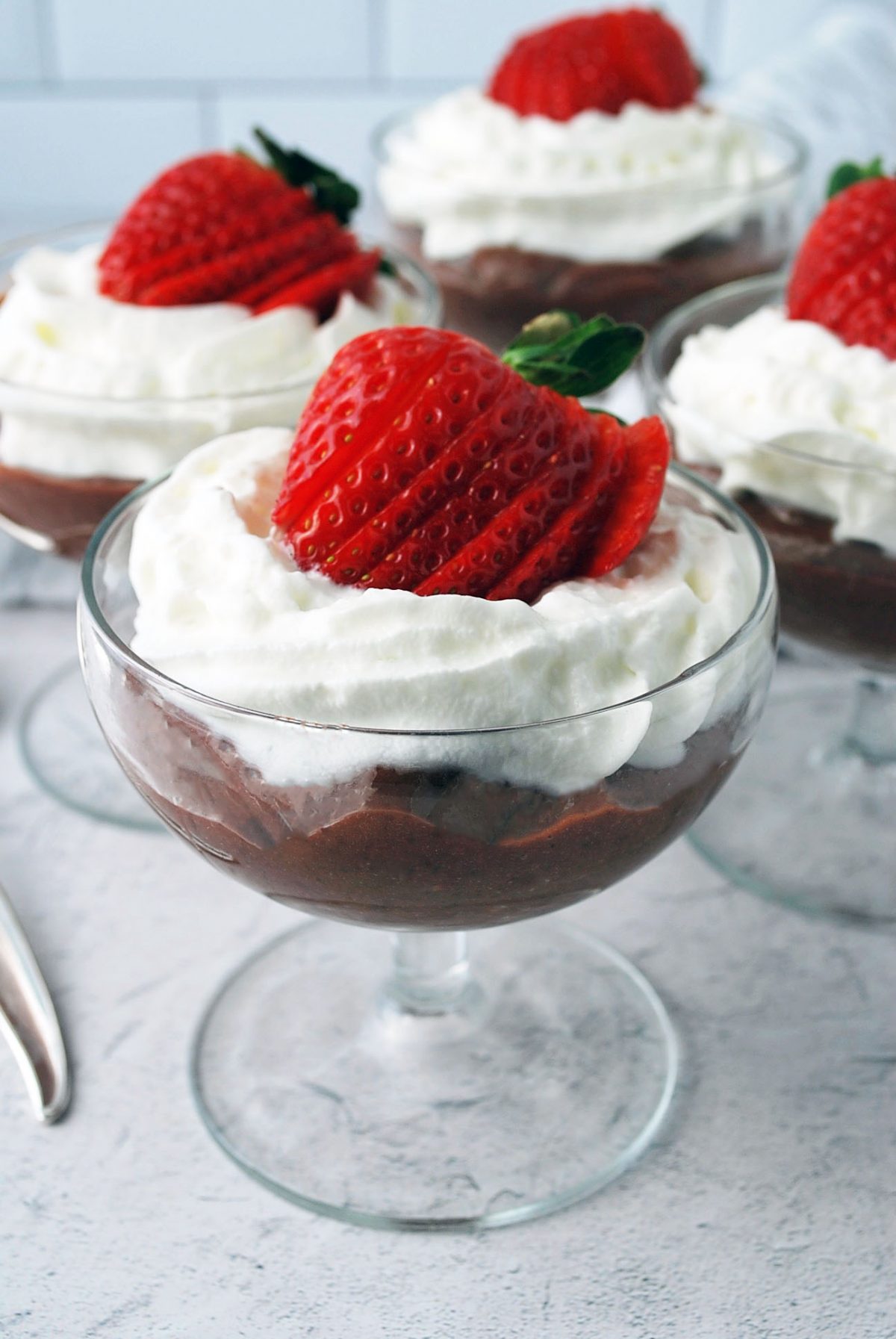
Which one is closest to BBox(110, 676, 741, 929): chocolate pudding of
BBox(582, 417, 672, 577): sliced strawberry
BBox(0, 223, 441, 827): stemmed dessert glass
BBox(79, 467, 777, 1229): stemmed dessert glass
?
BBox(79, 467, 777, 1229): stemmed dessert glass

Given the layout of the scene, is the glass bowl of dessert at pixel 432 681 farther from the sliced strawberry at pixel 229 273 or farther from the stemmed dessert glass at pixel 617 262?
the stemmed dessert glass at pixel 617 262

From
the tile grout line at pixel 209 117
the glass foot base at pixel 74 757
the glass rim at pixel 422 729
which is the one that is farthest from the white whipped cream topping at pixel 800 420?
the tile grout line at pixel 209 117

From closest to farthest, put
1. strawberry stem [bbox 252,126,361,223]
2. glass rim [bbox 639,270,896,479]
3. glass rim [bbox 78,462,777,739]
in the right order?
glass rim [bbox 78,462,777,739]
glass rim [bbox 639,270,896,479]
strawberry stem [bbox 252,126,361,223]

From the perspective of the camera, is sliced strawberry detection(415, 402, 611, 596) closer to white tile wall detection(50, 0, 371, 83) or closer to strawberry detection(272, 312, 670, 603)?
strawberry detection(272, 312, 670, 603)

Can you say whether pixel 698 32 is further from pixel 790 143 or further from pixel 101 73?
pixel 790 143

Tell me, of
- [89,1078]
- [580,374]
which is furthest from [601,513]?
[89,1078]

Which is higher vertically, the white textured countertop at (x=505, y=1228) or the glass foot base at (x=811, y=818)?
the white textured countertop at (x=505, y=1228)
